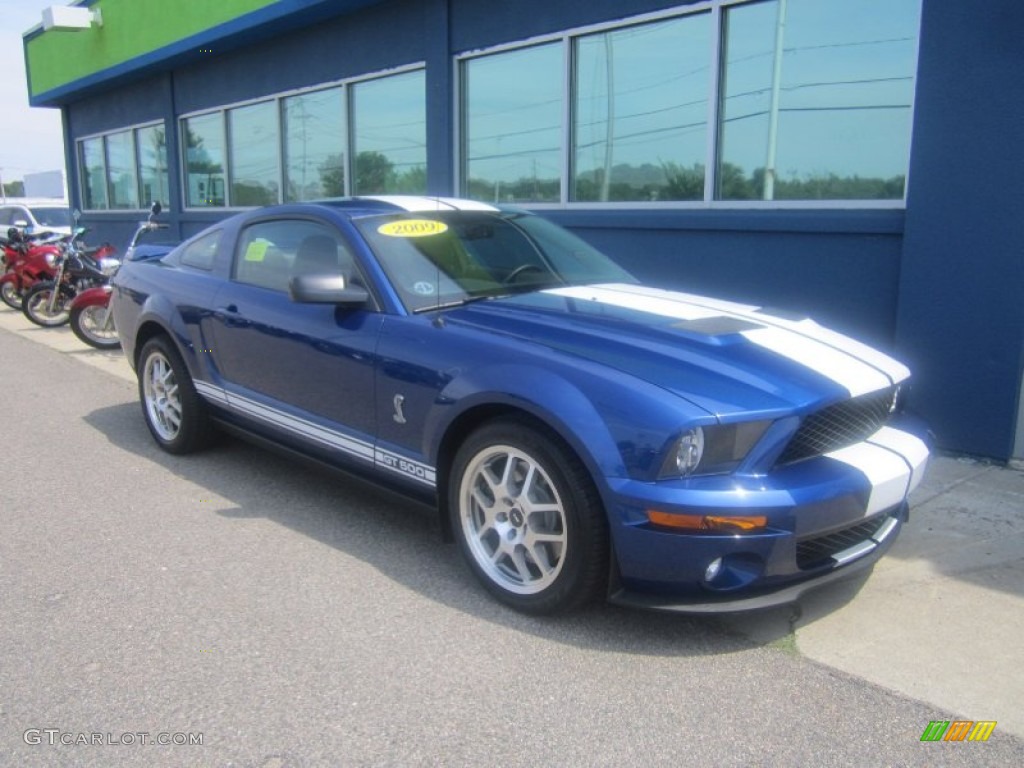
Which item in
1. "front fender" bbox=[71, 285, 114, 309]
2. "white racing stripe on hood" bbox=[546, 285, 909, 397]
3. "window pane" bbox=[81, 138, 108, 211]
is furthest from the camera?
"window pane" bbox=[81, 138, 108, 211]

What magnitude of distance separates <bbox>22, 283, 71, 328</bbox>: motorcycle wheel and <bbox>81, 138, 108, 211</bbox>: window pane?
719cm

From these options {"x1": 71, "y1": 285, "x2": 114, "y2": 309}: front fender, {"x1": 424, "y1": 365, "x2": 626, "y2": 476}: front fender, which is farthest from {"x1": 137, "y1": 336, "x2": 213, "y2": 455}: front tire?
{"x1": 71, "y1": 285, "x2": 114, "y2": 309}: front fender

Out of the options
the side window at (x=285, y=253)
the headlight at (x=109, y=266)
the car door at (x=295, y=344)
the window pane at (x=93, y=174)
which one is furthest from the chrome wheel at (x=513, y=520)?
the window pane at (x=93, y=174)

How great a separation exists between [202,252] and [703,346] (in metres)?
3.35

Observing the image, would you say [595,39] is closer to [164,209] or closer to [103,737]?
[103,737]

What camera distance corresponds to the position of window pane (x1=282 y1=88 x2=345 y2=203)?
431 inches

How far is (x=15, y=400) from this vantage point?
277 inches

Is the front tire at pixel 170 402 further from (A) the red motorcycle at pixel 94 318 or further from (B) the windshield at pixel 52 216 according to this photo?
(B) the windshield at pixel 52 216

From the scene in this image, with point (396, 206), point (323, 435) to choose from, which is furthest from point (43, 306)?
point (323, 435)

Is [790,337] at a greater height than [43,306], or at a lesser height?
greater

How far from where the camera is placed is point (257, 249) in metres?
4.75

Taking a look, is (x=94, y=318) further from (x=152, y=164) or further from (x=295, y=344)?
(x=152, y=164)

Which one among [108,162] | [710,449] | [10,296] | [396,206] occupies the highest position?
[108,162]

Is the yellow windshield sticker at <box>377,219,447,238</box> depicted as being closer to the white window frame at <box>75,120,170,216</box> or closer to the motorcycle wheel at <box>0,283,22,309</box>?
the motorcycle wheel at <box>0,283,22,309</box>
